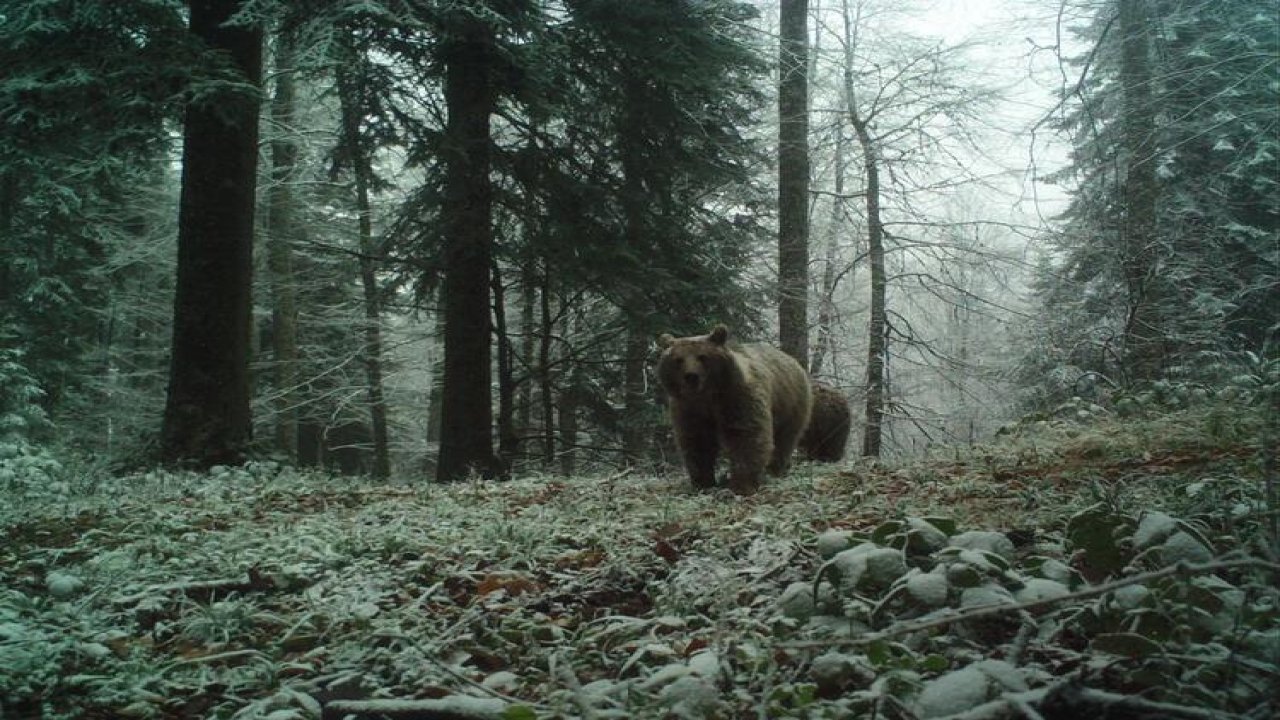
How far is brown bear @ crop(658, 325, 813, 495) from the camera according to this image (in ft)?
23.0

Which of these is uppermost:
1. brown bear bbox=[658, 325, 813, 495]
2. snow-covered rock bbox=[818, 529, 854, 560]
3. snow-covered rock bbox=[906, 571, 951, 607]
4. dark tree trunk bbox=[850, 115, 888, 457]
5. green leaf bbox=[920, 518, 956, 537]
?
dark tree trunk bbox=[850, 115, 888, 457]

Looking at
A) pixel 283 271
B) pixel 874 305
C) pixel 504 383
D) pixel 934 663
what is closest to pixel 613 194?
pixel 504 383

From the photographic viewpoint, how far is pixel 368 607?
283 cm

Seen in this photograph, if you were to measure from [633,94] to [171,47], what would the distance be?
5277 millimetres

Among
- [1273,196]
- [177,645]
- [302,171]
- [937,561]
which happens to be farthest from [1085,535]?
[302,171]

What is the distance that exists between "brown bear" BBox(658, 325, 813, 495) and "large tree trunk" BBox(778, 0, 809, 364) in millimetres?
5262

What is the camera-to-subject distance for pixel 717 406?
24.0ft

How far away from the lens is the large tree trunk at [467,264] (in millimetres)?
9430

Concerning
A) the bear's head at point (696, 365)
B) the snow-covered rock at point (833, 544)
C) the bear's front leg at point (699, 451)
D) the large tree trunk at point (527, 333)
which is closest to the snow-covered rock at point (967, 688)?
the snow-covered rock at point (833, 544)

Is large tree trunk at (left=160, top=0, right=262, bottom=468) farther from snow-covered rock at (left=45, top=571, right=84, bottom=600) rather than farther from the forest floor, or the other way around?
snow-covered rock at (left=45, top=571, right=84, bottom=600)

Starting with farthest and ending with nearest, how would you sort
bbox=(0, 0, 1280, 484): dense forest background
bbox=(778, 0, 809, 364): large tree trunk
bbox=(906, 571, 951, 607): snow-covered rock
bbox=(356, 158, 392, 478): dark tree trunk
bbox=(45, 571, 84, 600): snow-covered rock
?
bbox=(356, 158, 392, 478): dark tree trunk → bbox=(778, 0, 809, 364): large tree trunk → bbox=(0, 0, 1280, 484): dense forest background → bbox=(45, 571, 84, 600): snow-covered rock → bbox=(906, 571, 951, 607): snow-covered rock

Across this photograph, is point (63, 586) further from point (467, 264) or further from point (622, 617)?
point (467, 264)

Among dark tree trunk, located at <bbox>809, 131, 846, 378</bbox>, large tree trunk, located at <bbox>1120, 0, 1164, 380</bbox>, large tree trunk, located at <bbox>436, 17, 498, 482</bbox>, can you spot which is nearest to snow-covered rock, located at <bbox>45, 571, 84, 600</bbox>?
large tree trunk, located at <bbox>436, 17, 498, 482</bbox>

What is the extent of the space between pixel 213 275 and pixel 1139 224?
11574 mm
